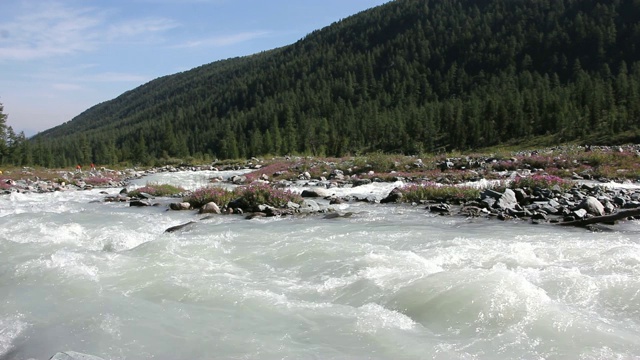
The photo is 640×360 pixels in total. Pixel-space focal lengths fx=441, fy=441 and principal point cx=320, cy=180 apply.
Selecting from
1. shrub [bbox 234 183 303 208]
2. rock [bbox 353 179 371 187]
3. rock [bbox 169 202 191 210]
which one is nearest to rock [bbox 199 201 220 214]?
shrub [bbox 234 183 303 208]

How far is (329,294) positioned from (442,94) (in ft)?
466

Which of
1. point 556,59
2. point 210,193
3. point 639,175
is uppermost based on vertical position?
point 556,59

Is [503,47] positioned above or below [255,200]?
above

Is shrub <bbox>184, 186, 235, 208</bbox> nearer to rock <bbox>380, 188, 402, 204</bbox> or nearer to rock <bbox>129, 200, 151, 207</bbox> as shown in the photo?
rock <bbox>129, 200, 151, 207</bbox>

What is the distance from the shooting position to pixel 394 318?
5887 millimetres

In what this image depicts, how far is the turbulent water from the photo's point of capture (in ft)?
17.1

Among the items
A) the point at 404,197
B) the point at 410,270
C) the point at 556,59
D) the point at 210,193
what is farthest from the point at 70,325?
the point at 556,59

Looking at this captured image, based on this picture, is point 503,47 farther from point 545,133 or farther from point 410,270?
point 410,270

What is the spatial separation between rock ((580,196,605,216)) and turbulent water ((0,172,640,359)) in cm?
114

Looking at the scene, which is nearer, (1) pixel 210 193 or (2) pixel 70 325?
(2) pixel 70 325

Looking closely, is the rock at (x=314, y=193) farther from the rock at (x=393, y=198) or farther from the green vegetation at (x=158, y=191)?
the green vegetation at (x=158, y=191)

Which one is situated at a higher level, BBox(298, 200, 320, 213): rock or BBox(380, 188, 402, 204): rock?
BBox(298, 200, 320, 213): rock

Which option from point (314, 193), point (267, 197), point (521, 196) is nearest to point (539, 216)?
point (521, 196)

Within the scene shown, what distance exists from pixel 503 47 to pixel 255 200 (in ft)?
506
